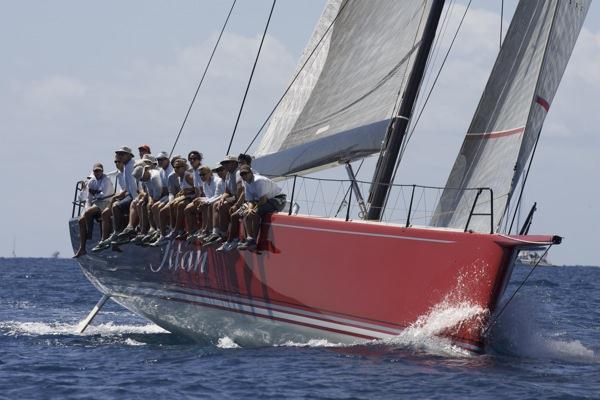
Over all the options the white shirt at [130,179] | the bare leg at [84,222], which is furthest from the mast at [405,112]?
the bare leg at [84,222]

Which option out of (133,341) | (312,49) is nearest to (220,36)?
(312,49)

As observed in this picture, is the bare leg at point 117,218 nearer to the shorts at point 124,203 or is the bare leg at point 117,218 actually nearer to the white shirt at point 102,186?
the shorts at point 124,203

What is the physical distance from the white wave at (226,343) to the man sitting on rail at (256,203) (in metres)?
1.41

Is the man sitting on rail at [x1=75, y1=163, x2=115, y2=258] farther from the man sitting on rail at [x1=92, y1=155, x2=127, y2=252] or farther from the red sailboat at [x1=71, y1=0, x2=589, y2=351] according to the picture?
the red sailboat at [x1=71, y1=0, x2=589, y2=351]

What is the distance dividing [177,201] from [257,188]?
1.77m

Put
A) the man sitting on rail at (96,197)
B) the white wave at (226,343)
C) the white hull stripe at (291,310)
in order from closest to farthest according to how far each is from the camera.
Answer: the white hull stripe at (291,310) → the white wave at (226,343) → the man sitting on rail at (96,197)

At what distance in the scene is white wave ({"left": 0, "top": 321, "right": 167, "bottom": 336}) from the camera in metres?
17.3

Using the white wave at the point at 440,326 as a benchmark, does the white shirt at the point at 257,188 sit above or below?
above

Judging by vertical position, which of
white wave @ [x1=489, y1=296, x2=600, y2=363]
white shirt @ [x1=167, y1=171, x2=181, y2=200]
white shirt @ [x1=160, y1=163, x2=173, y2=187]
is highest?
white shirt @ [x1=160, y1=163, x2=173, y2=187]

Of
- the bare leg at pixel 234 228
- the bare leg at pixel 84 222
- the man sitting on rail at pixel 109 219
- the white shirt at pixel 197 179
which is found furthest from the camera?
the bare leg at pixel 84 222

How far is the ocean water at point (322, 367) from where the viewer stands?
10453mm

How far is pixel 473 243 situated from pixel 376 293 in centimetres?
129

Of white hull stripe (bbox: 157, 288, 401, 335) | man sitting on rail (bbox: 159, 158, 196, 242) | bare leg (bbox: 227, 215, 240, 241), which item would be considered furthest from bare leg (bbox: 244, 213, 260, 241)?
man sitting on rail (bbox: 159, 158, 196, 242)

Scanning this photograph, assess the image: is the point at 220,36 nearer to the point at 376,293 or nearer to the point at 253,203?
the point at 253,203
